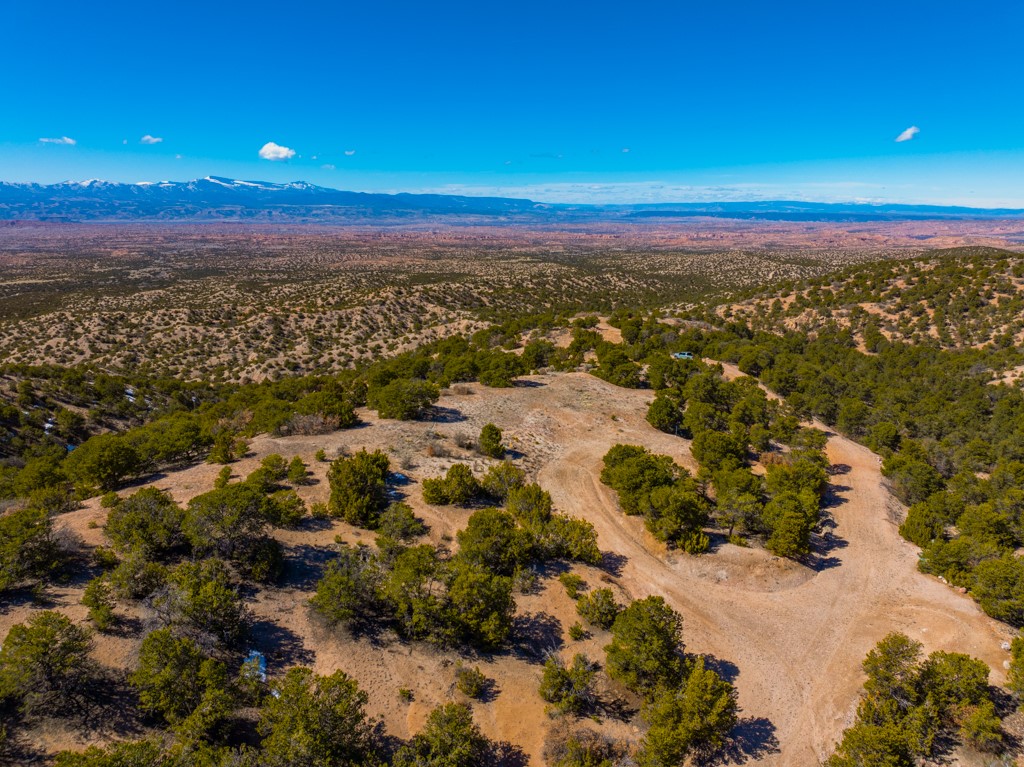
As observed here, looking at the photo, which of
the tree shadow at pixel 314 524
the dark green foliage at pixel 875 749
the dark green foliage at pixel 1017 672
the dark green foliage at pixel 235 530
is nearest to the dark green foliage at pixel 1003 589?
the dark green foliage at pixel 1017 672

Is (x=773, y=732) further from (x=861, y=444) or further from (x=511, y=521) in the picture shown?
(x=861, y=444)

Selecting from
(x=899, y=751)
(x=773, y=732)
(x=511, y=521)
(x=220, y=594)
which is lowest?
(x=773, y=732)

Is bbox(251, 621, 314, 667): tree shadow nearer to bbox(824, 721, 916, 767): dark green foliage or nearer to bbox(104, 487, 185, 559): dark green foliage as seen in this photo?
bbox(104, 487, 185, 559): dark green foliage

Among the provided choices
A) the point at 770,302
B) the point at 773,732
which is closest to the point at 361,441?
the point at 773,732

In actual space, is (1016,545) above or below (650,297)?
below

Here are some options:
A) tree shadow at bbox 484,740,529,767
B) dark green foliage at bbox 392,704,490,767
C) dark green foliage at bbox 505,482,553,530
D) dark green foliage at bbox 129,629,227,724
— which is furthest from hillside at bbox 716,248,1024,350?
Answer: dark green foliage at bbox 129,629,227,724

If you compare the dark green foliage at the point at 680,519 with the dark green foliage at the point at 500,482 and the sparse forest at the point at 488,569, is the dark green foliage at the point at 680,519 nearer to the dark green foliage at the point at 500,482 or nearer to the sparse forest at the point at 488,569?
the sparse forest at the point at 488,569
